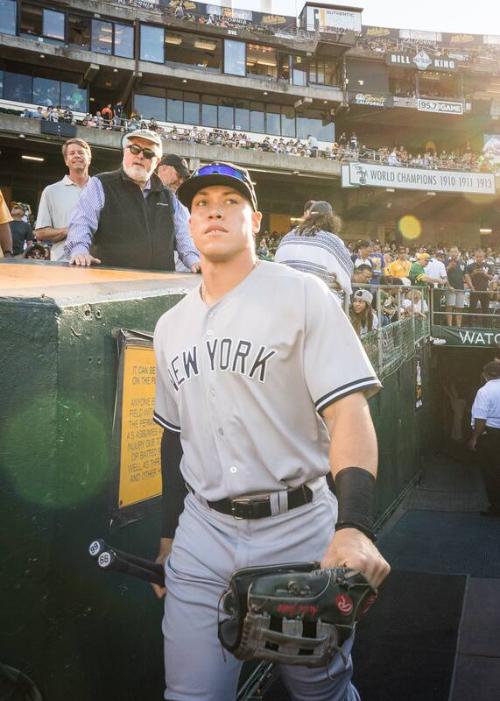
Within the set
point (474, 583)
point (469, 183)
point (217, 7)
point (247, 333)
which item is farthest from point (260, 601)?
point (217, 7)

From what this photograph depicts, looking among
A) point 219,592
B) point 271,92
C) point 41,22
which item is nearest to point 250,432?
point 219,592

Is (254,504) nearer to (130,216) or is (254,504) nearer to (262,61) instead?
(130,216)

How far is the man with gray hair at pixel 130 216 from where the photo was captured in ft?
12.2

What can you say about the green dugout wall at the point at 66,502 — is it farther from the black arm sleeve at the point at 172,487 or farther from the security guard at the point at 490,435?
the security guard at the point at 490,435

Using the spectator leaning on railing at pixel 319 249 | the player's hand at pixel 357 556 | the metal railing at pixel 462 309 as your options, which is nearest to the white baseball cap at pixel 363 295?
the spectator leaning on railing at pixel 319 249

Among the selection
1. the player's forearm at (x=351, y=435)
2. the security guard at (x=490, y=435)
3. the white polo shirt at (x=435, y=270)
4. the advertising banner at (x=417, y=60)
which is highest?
the advertising banner at (x=417, y=60)

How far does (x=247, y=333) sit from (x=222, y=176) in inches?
21.7

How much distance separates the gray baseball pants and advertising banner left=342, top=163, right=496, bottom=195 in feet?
88.9

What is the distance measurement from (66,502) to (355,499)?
1038 mm

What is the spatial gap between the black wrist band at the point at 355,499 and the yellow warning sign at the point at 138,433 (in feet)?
3.63

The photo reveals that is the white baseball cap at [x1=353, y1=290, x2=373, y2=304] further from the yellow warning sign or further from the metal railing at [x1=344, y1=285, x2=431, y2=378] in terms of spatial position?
the yellow warning sign

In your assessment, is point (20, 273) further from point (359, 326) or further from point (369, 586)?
point (359, 326)

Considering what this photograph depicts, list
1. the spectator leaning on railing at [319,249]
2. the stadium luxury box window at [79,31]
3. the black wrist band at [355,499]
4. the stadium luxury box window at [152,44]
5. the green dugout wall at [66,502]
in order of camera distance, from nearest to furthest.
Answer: the black wrist band at [355,499]
the green dugout wall at [66,502]
the spectator leaning on railing at [319,249]
the stadium luxury box window at [79,31]
the stadium luxury box window at [152,44]

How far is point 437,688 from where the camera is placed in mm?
3836
